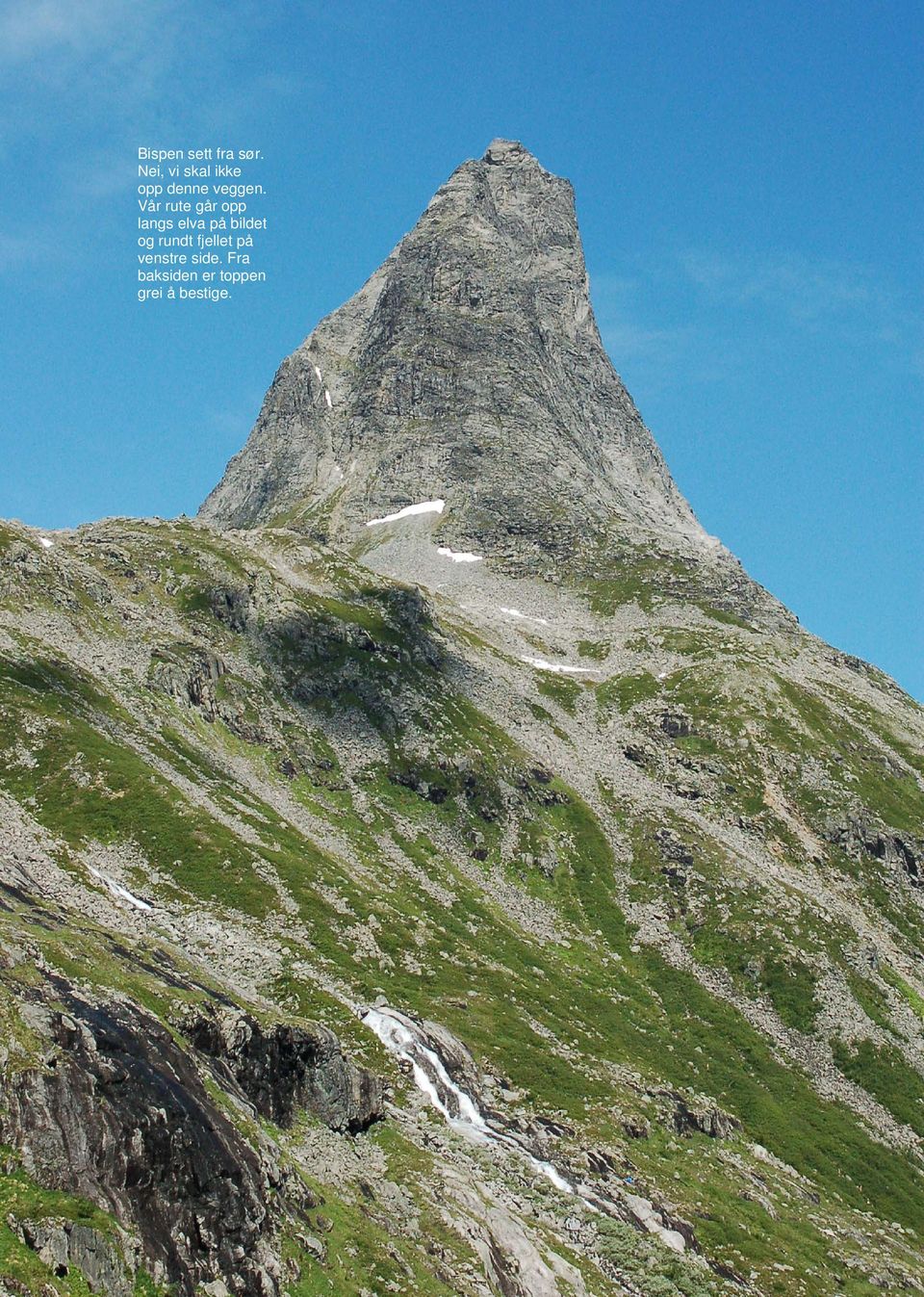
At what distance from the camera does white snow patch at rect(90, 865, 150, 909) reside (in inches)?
3142

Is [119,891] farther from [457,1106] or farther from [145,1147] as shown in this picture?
[145,1147]

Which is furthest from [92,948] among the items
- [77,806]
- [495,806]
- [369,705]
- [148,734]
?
[369,705]

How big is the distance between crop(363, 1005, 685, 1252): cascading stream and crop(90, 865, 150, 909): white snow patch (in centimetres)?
2061

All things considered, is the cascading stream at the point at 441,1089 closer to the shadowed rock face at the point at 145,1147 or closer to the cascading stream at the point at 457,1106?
the cascading stream at the point at 457,1106

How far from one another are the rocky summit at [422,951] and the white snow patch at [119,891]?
31.2 inches

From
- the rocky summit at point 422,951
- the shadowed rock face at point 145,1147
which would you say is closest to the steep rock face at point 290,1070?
the rocky summit at point 422,951

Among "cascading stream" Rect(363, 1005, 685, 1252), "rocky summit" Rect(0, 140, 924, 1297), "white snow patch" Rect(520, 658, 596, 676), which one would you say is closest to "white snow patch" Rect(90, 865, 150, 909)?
"rocky summit" Rect(0, 140, 924, 1297)

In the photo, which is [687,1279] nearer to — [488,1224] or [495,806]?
[488,1224]

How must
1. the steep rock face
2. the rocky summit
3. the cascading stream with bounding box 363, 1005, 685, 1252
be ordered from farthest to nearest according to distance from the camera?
the cascading stream with bounding box 363, 1005, 685, 1252
the steep rock face
the rocky summit

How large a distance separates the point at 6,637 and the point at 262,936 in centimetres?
5545

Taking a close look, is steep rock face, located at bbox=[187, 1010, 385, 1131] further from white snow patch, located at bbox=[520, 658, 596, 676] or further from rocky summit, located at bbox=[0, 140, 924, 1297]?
white snow patch, located at bbox=[520, 658, 596, 676]

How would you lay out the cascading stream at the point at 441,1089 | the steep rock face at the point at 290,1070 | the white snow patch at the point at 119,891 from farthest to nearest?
the white snow patch at the point at 119,891, the cascading stream at the point at 441,1089, the steep rock face at the point at 290,1070

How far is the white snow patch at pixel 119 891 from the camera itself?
262 feet

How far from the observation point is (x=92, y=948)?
5138 cm
